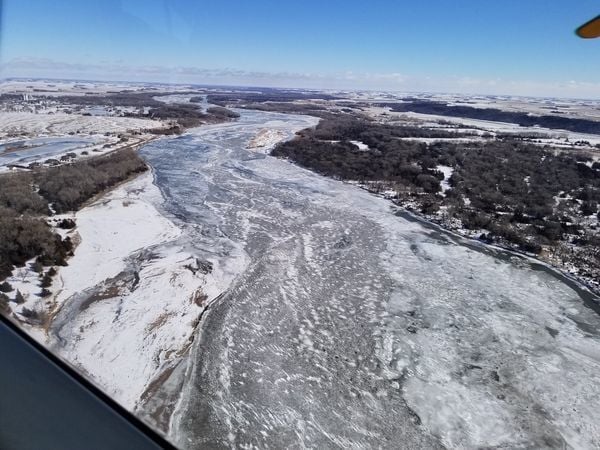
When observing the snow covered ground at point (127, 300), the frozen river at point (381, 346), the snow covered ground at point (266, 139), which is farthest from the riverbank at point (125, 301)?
the snow covered ground at point (266, 139)

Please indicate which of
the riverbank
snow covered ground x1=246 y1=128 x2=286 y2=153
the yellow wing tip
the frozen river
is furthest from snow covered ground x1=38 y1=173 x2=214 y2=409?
snow covered ground x1=246 y1=128 x2=286 y2=153

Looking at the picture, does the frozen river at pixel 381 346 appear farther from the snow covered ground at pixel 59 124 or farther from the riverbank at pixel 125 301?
the snow covered ground at pixel 59 124

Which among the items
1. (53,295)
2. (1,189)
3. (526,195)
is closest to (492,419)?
(53,295)

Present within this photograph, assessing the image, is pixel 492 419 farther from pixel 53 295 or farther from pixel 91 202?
pixel 91 202

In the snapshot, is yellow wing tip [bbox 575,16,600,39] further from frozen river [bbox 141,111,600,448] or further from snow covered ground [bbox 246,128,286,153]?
snow covered ground [bbox 246,128,286,153]

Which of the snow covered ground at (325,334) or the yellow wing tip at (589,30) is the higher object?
the yellow wing tip at (589,30)

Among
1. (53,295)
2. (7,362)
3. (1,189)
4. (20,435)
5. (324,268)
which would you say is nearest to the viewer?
(20,435)

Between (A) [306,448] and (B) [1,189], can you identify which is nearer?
(A) [306,448]

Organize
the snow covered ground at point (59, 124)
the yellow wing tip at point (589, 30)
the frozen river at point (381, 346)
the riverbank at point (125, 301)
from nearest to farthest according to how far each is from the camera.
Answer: the yellow wing tip at point (589, 30)
the frozen river at point (381, 346)
the riverbank at point (125, 301)
the snow covered ground at point (59, 124)

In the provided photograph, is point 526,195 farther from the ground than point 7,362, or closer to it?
closer to it
